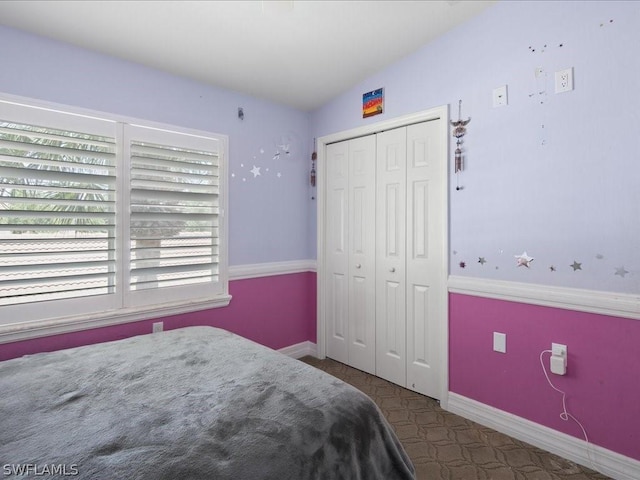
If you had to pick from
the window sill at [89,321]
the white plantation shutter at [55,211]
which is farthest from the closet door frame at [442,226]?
the white plantation shutter at [55,211]

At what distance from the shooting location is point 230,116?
2947 millimetres

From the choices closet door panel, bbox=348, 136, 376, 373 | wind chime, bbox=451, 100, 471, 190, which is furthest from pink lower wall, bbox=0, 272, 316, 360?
wind chime, bbox=451, 100, 471, 190

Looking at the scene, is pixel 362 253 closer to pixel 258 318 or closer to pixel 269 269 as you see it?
pixel 269 269

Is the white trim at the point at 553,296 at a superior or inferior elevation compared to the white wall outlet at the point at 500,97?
inferior

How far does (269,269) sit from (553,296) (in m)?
2.10

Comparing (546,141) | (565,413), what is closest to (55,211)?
(546,141)

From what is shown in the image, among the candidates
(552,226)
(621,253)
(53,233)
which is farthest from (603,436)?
(53,233)

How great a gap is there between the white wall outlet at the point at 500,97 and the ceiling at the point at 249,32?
517mm

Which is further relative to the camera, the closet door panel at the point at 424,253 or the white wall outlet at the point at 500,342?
the closet door panel at the point at 424,253

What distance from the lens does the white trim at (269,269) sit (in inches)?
118

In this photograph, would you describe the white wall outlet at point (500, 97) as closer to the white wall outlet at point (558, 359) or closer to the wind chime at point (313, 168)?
the white wall outlet at point (558, 359)

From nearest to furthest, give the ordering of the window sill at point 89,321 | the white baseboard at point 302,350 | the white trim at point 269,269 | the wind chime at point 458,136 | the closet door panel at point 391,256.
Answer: the window sill at point 89,321 < the wind chime at point 458,136 < the closet door panel at point 391,256 < the white trim at point 269,269 < the white baseboard at point 302,350

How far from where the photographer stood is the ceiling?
1.99 m

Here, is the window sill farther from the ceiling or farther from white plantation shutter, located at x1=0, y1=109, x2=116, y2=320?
the ceiling
